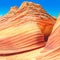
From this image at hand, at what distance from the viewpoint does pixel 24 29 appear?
328 inches

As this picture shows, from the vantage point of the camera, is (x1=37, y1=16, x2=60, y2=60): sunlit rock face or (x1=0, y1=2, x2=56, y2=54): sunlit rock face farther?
(x1=0, y1=2, x2=56, y2=54): sunlit rock face

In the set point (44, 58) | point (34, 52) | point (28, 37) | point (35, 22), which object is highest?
point (35, 22)

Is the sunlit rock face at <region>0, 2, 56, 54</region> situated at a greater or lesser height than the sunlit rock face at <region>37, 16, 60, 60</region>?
greater

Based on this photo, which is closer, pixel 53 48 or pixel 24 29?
pixel 53 48

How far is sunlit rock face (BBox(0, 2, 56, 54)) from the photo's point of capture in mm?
8164

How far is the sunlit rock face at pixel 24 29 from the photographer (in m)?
8.16

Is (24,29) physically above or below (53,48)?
above

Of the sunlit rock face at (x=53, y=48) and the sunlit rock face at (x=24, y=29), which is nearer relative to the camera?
the sunlit rock face at (x=53, y=48)

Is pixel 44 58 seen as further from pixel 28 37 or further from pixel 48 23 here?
pixel 48 23

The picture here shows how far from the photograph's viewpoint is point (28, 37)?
A: 820 cm

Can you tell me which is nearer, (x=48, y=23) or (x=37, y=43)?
(x=37, y=43)

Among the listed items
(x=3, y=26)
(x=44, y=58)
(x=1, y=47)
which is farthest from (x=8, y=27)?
(x=44, y=58)

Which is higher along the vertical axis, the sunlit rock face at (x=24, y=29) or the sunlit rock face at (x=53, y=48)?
the sunlit rock face at (x=24, y=29)

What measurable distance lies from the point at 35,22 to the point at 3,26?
1.13 meters
